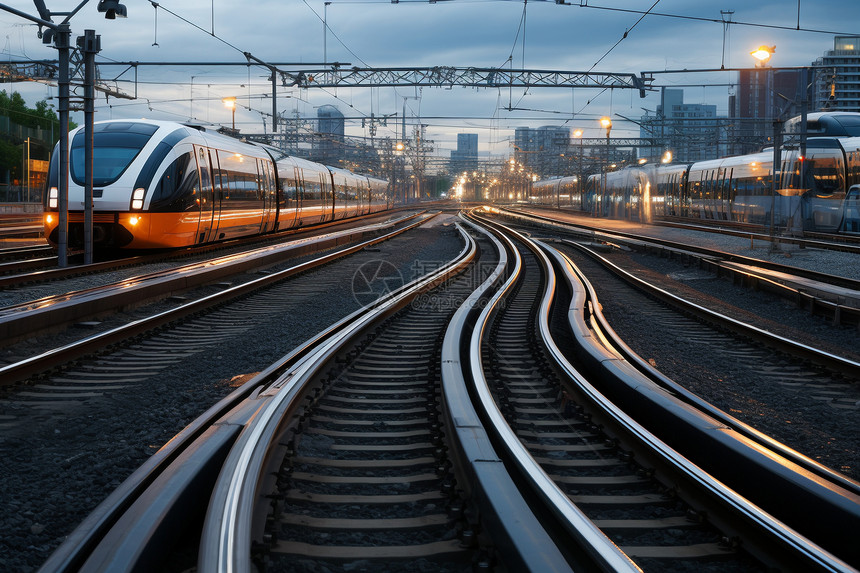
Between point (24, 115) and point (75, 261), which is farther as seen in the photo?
point (24, 115)

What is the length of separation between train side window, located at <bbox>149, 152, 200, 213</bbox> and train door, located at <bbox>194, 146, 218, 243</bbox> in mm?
344

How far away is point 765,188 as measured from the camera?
3097cm

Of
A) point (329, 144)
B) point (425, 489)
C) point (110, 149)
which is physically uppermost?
point (329, 144)

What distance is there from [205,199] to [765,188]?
73.7 ft

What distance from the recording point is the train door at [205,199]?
17453mm

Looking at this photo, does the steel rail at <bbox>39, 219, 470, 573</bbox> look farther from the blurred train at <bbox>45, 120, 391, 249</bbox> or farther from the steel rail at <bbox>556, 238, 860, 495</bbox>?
the blurred train at <bbox>45, 120, 391, 249</bbox>

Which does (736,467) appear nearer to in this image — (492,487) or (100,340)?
(492,487)

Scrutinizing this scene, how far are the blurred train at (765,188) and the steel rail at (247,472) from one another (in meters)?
19.2

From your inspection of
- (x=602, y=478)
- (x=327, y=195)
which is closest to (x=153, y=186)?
(x=602, y=478)

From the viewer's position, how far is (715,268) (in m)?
17.6

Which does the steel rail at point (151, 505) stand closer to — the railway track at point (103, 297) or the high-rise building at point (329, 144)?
the railway track at point (103, 297)

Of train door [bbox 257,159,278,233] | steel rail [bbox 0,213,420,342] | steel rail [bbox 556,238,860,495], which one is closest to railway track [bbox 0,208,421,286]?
train door [bbox 257,159,278,233]

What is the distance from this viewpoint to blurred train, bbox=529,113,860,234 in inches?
1078

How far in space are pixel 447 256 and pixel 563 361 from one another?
14464 millimetres
